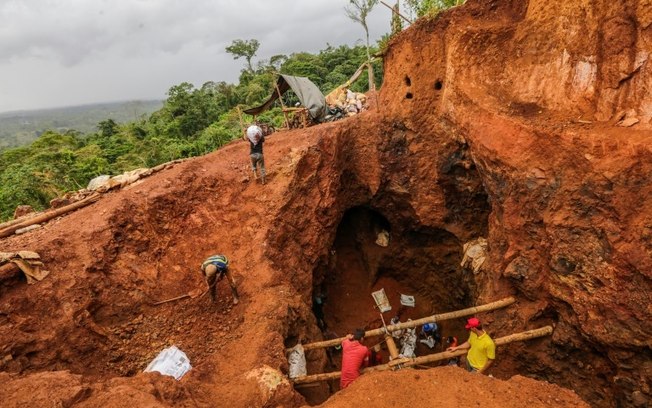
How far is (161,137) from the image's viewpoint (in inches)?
920

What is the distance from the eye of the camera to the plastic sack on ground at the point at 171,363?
18.9 ft

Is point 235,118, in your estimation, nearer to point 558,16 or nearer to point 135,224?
point 135,224

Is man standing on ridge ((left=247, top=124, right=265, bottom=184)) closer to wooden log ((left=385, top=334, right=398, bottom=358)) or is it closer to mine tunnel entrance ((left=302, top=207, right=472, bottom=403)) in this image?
mine tunnel entrance ((left=302, top=207, right=472, bottom=403))

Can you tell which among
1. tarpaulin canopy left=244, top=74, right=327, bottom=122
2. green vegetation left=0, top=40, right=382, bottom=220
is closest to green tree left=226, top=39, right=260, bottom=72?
green vegetation left=0, top=40, right=382, bottom=220

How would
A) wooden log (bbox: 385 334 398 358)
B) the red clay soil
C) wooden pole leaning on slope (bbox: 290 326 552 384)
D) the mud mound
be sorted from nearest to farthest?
the mud mound < the red clay soil < wooden pole leaning on slope (bbox: 290 326 552 384) < wooden log (bbox: 385 334 398 358)

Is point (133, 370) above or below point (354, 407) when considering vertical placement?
below

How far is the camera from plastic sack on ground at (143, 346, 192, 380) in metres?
5.76

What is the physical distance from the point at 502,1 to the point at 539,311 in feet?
22.4

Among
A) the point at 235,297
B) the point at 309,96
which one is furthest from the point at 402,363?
the point at 309,96

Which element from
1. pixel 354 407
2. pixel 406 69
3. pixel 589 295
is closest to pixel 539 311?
pixel 589 295

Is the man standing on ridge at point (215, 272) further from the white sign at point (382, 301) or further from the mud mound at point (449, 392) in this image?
the white sign at point (382, 301)

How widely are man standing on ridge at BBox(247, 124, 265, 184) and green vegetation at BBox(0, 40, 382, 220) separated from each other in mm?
5351

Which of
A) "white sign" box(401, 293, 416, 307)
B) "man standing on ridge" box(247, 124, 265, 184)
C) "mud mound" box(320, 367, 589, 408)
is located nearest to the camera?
"mud mound" box(320, 367, 589, 408)

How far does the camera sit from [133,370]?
6.12m
